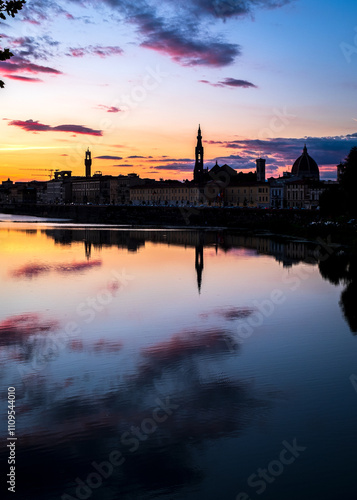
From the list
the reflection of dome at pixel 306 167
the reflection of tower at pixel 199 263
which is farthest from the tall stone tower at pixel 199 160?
the reflection of tower at pixel 199 263

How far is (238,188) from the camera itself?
474 feet

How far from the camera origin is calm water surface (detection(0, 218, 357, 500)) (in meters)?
9.42

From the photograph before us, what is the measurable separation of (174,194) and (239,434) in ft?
487

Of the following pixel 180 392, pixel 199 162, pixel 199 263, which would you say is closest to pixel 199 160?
pixel 199 162
